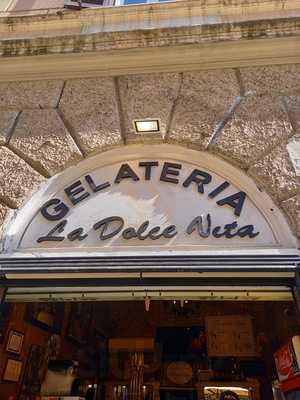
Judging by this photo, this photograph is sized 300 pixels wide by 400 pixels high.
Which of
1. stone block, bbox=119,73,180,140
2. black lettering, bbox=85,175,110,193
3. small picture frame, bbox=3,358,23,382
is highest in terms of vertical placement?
stone block, bbox=119,73,180,140

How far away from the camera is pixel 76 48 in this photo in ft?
13.7

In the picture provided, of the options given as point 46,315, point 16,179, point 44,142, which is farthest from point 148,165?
point 46,315

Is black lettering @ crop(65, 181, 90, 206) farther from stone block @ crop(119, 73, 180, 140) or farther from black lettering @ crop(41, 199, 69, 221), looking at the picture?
stone block @ crop(119, 73, 180, 140)

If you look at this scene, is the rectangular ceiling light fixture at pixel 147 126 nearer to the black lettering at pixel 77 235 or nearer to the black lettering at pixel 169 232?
the black lettering at pixel 169 232

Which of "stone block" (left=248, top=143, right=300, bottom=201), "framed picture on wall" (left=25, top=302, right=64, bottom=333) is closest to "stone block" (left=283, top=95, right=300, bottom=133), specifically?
"stone block" (left=248, top=143, right=300, bottom=201)

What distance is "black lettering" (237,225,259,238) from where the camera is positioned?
3197mm

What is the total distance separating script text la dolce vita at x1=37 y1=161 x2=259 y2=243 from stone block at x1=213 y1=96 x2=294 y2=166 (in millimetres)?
304

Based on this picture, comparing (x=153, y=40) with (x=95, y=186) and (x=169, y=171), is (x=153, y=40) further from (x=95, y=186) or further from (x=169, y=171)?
(x=95, y=186)

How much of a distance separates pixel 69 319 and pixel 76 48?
3.89 meters

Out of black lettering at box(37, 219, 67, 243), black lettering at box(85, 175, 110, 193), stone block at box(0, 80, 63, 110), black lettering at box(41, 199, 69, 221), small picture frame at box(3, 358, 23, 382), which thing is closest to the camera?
black lettering at box(37, 219, 67, 243)

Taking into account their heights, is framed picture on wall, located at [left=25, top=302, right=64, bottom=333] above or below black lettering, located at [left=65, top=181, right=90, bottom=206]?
below

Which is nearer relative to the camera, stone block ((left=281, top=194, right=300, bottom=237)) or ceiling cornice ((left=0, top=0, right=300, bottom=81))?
stone block ((left=281, top=194, right=300, bottom=237))

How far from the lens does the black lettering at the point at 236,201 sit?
3.32 meters

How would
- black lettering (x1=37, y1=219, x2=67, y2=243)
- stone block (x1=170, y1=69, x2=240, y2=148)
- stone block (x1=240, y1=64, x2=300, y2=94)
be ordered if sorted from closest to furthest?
black lettering (x1=37, y1=219, x2=67, y2=243)
stone block (x1=170, y1=69, x2=240, y2=148)
stone block (x1=240, y1=64, x2=300, y2=94)
